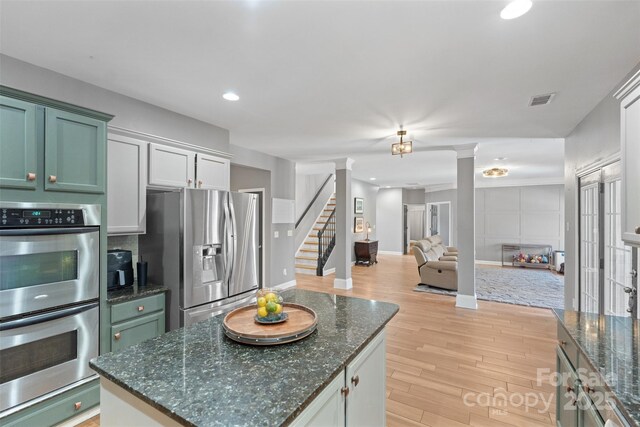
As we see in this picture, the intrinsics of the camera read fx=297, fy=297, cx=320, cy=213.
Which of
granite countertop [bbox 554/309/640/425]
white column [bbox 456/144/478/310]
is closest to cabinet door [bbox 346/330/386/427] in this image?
granite countertop [bbox 554/309/640/425]

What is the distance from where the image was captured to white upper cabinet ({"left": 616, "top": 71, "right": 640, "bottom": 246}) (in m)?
1.54

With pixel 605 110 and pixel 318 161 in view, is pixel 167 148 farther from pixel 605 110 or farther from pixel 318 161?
pixel 605 110

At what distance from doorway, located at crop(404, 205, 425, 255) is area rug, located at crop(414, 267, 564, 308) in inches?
136

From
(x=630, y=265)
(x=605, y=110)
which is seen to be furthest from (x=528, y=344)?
(x=605, y=110)

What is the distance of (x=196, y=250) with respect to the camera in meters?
2.74

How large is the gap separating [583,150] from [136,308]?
480 cm

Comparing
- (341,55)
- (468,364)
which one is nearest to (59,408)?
(341,55)

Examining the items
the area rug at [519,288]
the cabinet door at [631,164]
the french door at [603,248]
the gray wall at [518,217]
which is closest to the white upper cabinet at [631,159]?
the cabinet door at [631,164]

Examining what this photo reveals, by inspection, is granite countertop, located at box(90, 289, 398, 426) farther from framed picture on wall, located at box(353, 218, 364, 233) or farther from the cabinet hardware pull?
framed picture on wall, located at box(353, 218, 364, 233)

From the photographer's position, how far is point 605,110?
2736 mm

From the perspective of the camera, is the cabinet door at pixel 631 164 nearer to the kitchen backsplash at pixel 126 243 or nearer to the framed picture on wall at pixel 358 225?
the kitchen backsplash at pixel 126 243

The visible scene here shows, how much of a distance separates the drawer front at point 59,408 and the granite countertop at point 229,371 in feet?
4.04

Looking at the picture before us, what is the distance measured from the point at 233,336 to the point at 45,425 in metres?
1.68

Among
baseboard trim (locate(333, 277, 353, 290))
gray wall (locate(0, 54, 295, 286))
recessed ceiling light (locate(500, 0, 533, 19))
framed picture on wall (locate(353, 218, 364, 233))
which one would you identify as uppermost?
recessed ceiling light (locate(500, 0, 533, 19))
